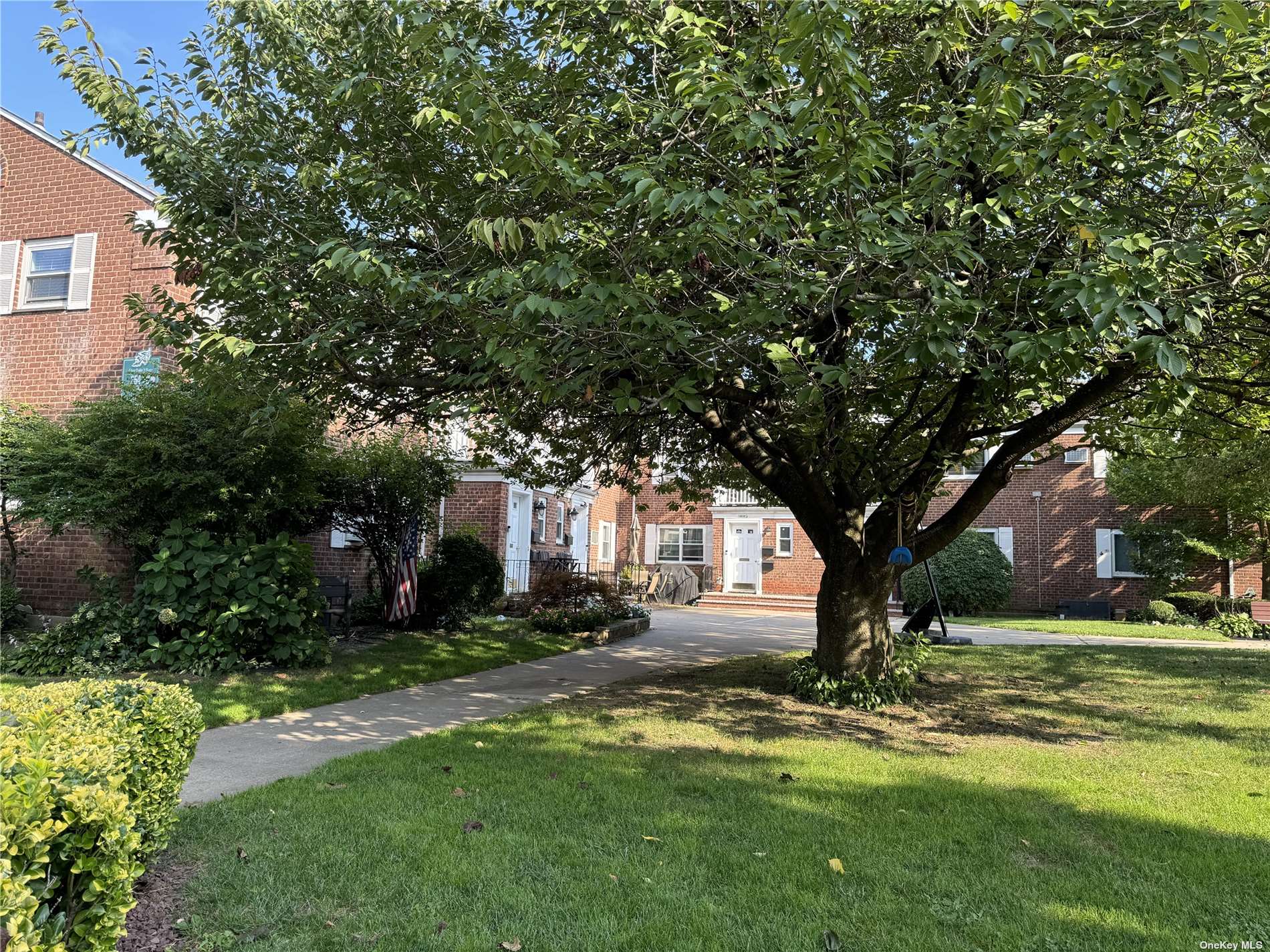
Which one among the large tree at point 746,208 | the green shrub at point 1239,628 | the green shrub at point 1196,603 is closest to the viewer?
the large tree at point 746,208

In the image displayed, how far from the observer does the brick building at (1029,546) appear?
21.6 m

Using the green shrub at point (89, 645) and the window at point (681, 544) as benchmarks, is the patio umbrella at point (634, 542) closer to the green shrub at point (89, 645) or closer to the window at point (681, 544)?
the window at point (681, 544)

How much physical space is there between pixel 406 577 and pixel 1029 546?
17881 mm

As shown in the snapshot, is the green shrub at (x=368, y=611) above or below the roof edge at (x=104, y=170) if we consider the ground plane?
below

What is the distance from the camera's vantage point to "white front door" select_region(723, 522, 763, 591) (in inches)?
1015

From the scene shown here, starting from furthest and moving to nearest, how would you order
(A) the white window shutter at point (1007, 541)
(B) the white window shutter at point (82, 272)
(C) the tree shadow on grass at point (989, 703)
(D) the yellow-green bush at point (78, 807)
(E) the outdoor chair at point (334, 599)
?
(A) the white window shutter at point (1007, 541)
(B) the white window shutter at point (82, 272)
(E) the outdoor chair at point (334, 599)
(C) the tree shadow on grass at point (989, 703)
(D) the yellow-green bush at point (78, 807)

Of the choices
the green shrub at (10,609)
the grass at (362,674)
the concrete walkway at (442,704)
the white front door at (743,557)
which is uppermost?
the white front door at (743,557)

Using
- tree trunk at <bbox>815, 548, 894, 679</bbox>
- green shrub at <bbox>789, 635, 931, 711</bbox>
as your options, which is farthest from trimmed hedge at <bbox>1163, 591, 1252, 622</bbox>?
tree trunk at <bbox>815, 548, 894, 679</bbox>

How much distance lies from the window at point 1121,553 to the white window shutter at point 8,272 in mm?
25053

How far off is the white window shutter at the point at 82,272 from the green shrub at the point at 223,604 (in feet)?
19.1

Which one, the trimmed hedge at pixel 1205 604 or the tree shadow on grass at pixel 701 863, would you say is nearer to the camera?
the tree shadow on grass at pixel 701 863

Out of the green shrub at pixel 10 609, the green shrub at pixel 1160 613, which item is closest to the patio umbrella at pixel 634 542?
the green shrub at pixel 1160 613

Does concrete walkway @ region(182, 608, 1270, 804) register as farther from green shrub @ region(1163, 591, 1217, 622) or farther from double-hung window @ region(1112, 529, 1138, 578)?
double-hung window @ region(1112, 529, 1138, 578)

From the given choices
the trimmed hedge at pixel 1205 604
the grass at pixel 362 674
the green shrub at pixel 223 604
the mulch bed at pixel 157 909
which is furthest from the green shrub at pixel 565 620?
the trimmed hedge at pixel 1205 604
